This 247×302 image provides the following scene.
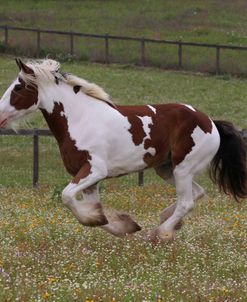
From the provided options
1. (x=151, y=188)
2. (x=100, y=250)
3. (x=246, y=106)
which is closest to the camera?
(x=100, y=250)

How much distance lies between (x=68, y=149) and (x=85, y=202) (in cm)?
59

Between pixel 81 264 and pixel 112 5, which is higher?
pixel 81 264

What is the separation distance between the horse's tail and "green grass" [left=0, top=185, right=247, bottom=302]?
0.49 m

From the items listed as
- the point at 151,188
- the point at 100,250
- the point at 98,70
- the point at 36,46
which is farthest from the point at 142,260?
the point at 36,46

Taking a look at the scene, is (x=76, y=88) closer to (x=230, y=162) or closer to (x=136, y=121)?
(x=136, y=121)

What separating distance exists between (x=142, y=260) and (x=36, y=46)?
33202 mm

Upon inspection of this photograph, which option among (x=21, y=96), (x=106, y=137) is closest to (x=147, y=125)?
(x=106, y=137)

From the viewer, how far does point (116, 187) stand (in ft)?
61.7

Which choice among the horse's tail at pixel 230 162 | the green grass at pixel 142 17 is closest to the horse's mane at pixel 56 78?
the horse's tail at pixel 230 162

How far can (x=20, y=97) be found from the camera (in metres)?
11.0

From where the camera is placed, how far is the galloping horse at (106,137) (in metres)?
10.8

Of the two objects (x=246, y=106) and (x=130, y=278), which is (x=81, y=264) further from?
(x=246, y=106)

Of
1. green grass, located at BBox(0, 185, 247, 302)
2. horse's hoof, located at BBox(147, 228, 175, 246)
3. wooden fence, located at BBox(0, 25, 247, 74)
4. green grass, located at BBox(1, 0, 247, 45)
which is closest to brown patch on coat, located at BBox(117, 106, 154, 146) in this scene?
horse's hoof, located at BBox(147, 228, 175, 246)

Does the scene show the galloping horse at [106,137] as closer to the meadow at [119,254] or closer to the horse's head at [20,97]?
the horse's head at [20,97]
